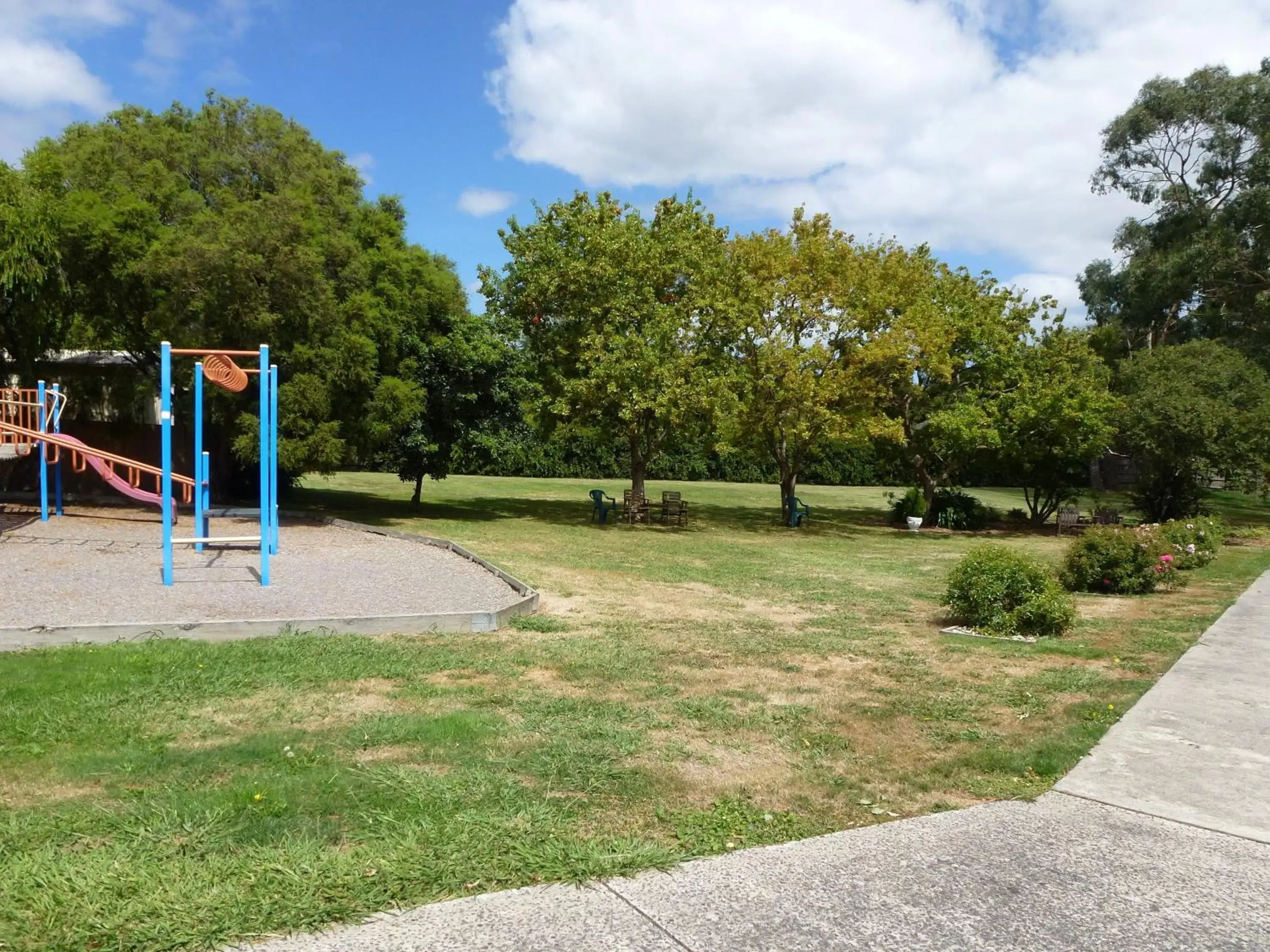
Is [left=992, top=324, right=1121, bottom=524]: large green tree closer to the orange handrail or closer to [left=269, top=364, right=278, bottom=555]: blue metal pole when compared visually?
[left=269, top=364, right=278, bottom=555]: blue metal pole

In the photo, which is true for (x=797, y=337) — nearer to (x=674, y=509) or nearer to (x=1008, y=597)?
(x=674, y=509)

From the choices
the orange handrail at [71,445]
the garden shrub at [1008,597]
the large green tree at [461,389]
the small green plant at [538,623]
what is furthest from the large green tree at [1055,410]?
the orange handrail at [71,445]

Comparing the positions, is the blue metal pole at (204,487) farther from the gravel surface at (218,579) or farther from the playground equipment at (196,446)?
the gravel surface at (218,579)

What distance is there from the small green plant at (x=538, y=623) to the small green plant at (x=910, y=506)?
19051mm

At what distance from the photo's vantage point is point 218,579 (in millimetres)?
11227

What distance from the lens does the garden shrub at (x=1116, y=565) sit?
12.9 meters

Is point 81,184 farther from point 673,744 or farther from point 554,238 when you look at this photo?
point 673,744

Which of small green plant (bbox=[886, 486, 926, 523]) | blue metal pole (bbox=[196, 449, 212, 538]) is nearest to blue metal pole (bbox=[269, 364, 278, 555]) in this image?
blue metal pole (bbox=[196, 449, 212, 538])

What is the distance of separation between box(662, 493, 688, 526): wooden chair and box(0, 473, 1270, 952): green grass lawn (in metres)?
12.7

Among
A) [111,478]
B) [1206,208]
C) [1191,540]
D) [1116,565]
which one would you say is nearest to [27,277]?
[111,478]

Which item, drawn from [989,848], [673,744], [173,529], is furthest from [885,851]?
[173,529]

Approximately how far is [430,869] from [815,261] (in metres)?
20.9

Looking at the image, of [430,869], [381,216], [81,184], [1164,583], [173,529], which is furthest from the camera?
[381,216]

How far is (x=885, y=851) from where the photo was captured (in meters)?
4.07
